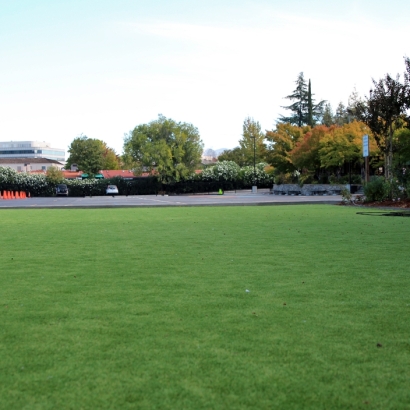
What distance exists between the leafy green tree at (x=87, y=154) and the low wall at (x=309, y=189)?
6361cm

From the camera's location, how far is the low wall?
51.5m

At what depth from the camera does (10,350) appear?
4.77 m

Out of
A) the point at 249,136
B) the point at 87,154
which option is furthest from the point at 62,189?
the point at 87,154

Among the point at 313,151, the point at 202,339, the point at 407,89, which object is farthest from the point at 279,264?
the point at 313,151

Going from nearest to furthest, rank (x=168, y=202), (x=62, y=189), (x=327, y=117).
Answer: (x=168, y=202), (x=62, y=189), (x=327, y=117)

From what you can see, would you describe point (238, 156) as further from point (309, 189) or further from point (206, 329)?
point (206, 329)

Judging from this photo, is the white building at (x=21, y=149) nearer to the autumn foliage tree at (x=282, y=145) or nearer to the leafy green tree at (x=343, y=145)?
the autumn foliage tree at (x=282, y=145)

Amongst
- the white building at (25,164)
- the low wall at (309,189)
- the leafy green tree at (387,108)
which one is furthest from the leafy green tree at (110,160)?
the leafy green tree at (387,108)

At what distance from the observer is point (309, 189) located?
54094 mm

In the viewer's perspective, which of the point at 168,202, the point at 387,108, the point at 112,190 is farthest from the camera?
the point at 112,190

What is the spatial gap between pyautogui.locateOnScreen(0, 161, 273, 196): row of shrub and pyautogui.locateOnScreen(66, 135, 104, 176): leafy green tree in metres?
42.1

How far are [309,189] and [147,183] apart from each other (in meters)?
27.2

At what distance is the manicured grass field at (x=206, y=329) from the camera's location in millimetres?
3836

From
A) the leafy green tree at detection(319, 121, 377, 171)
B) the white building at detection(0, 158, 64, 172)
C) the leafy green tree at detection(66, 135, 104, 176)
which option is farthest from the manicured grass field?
the white building at detection(0, 158, 64, 172)
